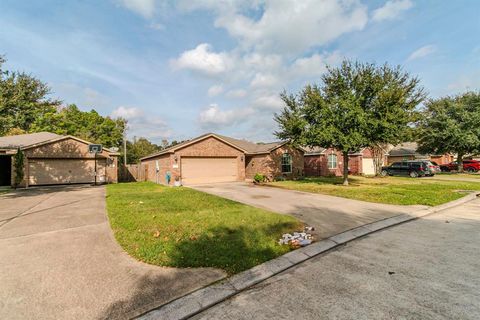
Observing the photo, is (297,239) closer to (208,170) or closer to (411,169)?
(208,170)

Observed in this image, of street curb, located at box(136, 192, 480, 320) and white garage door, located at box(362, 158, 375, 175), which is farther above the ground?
white garage door, located at box(362, 158, 375, 175)

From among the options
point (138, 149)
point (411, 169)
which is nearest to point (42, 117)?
point (138, 149)

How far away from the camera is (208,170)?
19.7 metres

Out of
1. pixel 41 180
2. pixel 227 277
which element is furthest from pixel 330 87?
pixel 41 180

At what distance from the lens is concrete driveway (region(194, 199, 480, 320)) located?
2854mm

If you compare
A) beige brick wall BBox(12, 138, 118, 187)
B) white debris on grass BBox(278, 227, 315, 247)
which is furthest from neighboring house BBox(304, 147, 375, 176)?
white debris on grass BBox(278, 227, 315, 247)

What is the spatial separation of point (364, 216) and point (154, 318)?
703 centimetres

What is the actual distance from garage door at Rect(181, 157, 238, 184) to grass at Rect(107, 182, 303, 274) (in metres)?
9.89

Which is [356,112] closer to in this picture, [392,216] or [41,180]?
[392,216]

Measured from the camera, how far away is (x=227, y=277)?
12.1 ft

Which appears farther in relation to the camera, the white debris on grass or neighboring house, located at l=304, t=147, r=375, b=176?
neighboring house, located at l=304, t=147, r=375, b=176

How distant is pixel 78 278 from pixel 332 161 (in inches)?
1071

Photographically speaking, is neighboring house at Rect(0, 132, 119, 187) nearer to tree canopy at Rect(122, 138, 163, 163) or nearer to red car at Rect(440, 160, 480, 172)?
tree canopy at Rect(122, 138, 163, 163)

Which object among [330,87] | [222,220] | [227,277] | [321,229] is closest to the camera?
[227,277]
